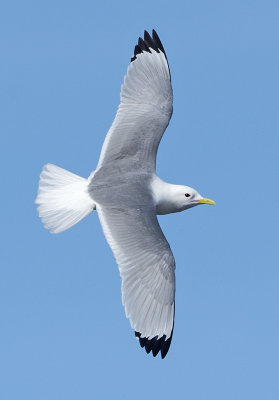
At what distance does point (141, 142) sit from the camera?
9.90 meters

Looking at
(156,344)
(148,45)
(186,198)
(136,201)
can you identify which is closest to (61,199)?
(136,201)

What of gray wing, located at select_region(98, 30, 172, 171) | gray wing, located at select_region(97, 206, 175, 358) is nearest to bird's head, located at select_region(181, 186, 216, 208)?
gray wing, located at select_region(98, 30, 172, 171)

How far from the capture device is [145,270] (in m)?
9.05

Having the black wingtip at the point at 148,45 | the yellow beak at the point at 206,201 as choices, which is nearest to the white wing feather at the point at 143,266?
the yellow beak at the point at 206,201

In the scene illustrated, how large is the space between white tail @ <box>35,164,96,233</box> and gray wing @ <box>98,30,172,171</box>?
1.10 feet

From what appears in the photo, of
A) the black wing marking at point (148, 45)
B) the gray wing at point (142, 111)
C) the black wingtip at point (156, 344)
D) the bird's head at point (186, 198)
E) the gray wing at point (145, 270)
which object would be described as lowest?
the black wingtip at point (156, 344)

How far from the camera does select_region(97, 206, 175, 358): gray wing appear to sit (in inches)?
352

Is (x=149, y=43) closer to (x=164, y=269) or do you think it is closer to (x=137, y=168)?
(x=137, y=168)

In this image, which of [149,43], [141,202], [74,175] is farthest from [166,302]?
[149,43]

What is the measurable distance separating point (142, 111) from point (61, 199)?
1.36 meters

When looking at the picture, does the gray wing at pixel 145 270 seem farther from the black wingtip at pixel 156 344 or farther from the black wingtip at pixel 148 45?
the black wingtip at pixel 148 45

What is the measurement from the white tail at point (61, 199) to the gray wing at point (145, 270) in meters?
0.20

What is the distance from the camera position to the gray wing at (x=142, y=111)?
980cm

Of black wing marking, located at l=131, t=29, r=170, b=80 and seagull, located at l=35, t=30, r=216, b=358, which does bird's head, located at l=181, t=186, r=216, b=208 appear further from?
black wing marking, located at l=131, t=29, r=170, b=80
